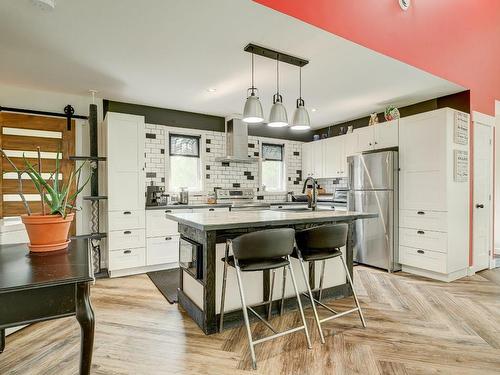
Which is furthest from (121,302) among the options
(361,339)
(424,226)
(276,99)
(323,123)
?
(323,123)

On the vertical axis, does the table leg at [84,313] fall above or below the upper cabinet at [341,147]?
below

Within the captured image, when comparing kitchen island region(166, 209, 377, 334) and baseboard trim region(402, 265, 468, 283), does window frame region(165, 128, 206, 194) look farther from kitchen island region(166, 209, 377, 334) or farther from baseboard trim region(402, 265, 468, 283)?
baseboard trim region(402, 265, 468, 283)

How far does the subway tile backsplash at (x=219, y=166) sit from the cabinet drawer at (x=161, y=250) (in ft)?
3.26

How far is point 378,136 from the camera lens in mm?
4516

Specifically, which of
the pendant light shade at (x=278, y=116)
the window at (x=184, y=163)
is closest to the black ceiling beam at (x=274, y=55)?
the pendant light shade at (x=278, y=116)

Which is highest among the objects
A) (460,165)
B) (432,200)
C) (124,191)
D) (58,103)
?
(58,103)

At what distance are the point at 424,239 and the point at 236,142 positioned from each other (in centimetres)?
332

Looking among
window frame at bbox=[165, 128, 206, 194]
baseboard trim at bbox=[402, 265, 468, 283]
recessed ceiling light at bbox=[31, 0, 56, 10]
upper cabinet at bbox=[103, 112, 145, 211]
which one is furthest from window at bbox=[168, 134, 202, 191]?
baseboard trim at bbox=[402, 265, 468, 283]

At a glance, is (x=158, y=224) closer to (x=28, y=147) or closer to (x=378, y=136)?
(x=28, y=147)

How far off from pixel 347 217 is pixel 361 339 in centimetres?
109

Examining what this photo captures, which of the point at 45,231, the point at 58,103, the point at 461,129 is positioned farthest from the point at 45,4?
the point at 461,129

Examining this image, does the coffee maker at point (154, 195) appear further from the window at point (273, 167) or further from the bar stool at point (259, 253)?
the bar stool at point (259, 253)

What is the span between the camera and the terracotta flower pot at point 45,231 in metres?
1.47

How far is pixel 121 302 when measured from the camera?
301 cm
